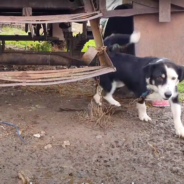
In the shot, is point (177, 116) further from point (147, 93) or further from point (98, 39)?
point (98, 39)

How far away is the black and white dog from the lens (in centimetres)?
358

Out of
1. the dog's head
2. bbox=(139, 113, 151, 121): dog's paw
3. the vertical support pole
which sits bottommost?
bbox=(139, 113, 151, 121): dog's paw

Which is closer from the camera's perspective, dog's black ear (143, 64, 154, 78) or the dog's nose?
the dog's nose

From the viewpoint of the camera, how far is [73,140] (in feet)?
11.2

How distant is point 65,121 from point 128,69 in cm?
90

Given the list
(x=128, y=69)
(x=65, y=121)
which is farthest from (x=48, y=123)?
(x=128, y=69)

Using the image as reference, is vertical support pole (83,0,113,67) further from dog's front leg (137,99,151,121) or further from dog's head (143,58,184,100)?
dog's front leg (137,99,151,121)

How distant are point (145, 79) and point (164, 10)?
0.88 metres

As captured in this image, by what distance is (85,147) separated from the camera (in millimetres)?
3289

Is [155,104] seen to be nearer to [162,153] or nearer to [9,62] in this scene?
[162,153]

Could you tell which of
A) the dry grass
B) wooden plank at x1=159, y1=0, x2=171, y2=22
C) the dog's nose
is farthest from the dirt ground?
wooden plank at x1=159, y1=0, x2=171, y2=22

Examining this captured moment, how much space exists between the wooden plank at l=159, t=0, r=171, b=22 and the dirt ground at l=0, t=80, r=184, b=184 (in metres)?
1.05

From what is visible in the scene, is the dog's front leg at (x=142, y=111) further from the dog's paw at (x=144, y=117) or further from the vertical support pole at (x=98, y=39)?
the vertical support pole at (x=98, y=39)

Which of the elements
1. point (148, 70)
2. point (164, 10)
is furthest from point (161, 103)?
point (164, 10)
